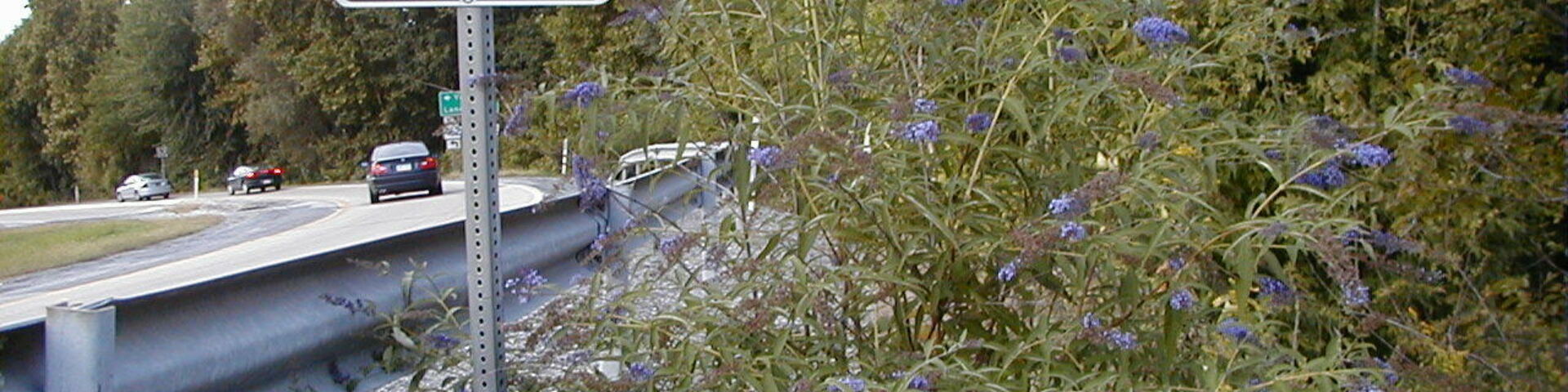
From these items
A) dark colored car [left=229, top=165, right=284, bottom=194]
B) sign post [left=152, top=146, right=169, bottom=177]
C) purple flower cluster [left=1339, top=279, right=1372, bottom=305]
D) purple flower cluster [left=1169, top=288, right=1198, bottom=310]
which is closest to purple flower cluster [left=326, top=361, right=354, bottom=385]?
purple flower cluster [left=1169, top=288, right=1198, bottom=310]

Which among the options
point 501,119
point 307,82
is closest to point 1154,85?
point 501,119

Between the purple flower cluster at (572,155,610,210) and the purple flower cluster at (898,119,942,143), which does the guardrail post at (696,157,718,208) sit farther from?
the purple flower cluster at (898,119,942,143)

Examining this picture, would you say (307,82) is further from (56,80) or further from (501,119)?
(501,119)

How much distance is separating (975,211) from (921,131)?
0.30 m

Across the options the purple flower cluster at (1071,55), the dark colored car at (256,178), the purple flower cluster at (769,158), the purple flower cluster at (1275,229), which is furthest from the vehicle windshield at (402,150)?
the purple flower cluster at (1275,229)

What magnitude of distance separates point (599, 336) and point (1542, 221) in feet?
8.75

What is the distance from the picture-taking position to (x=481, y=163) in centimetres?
240

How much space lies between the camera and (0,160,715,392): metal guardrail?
2.08 m

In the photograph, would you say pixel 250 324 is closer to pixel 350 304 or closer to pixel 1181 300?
pixel 350 304

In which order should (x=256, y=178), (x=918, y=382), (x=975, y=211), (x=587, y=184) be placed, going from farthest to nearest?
(x=256, y=178)
(x=587, y=184)
(x=975, y=211)
(x=918, y=382)

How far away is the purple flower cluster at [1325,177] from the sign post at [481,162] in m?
1.20

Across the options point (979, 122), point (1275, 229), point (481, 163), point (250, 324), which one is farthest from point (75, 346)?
point (1275, 229)

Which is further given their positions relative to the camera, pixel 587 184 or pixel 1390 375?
pixel 587 184

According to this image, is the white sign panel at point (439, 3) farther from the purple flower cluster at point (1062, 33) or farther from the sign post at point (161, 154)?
the sign post at point (161, 154)
